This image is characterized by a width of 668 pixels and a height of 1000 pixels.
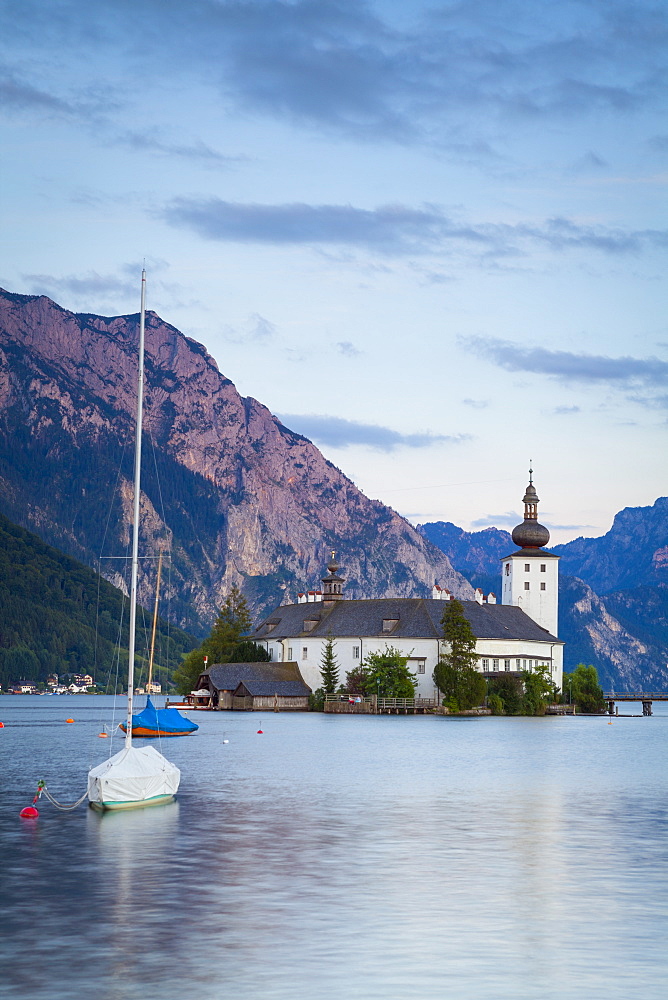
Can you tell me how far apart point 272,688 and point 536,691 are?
34.7 metres

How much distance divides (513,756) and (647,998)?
66.3 metres

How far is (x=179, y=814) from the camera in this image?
150 ft

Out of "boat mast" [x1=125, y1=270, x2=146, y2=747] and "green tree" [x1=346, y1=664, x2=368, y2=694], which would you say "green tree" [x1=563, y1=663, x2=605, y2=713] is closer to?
"green tree" [x1=346, y1=664, x2=368, y2=694]

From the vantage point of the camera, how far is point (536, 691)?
566 feet

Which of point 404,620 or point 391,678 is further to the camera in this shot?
point 404,620

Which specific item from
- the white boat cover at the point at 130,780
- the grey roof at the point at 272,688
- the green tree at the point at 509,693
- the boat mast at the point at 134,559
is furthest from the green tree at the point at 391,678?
the white boat cover at the point at 130,780

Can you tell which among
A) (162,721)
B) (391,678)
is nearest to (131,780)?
(162,721)

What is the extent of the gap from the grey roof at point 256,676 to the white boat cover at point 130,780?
13259 centimetres

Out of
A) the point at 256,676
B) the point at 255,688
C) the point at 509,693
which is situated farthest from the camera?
the point at 256,676

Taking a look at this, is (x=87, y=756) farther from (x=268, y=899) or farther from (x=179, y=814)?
(x=268, y=899)

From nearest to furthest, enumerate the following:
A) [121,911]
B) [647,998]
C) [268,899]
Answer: [647,998] → [121,911] → [268,899]

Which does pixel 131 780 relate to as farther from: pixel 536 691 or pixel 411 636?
pixel 536 691

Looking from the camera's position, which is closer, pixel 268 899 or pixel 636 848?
pixel 268 899

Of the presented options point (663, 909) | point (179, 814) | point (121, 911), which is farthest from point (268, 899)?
point (179, 814)
